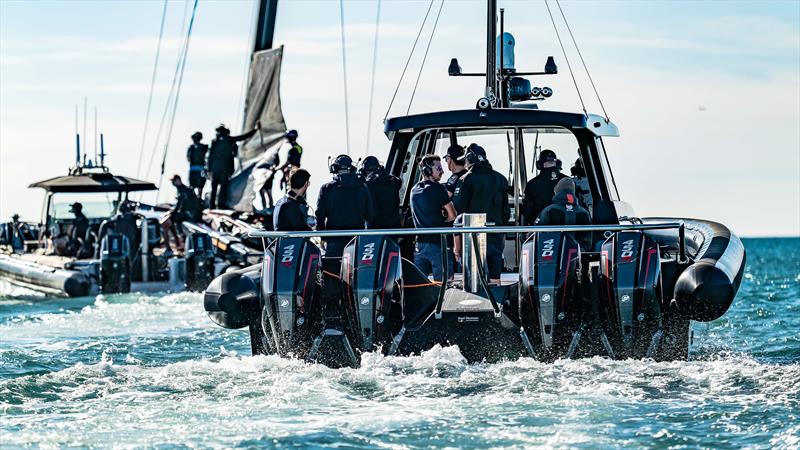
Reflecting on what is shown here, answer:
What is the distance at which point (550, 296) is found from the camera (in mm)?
9703

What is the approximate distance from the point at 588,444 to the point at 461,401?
1.33 metres

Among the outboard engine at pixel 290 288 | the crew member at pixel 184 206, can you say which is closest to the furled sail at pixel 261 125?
the crew member at pixel 184 206

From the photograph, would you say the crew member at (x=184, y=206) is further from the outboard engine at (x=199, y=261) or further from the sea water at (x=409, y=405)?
the sea water at (x=409, y=405)

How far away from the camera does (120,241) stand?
23.3m

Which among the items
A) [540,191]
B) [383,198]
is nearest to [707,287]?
[540,191]

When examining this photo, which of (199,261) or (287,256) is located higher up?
(287,256)

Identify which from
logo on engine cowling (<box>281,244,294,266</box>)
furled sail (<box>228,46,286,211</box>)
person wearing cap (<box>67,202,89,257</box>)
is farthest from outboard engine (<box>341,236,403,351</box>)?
person wearing cap (<box>67,202,89,257</box>)

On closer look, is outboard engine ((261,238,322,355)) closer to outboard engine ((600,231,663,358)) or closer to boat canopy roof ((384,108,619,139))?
outboard engine ((600,231,663,358))

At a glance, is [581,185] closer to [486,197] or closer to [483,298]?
[486,197]

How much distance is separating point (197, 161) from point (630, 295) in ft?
55.5

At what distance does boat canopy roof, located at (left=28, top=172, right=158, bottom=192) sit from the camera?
1057 inches

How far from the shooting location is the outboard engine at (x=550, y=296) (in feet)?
31.9

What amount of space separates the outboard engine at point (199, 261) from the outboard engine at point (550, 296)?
43.2 feet

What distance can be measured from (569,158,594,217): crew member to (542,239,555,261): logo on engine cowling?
2488 millimetres
